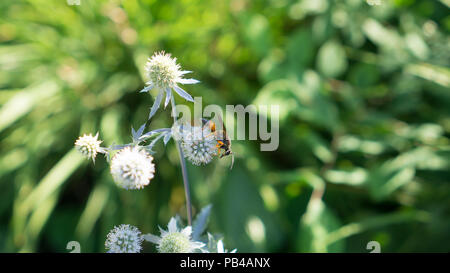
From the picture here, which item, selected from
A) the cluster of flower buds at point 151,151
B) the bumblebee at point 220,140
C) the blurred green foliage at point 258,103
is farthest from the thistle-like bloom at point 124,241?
the blurred green foliage at point 258,103

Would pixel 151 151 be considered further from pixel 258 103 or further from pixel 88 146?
pixel 258 103

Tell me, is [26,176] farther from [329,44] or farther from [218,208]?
[329,44]

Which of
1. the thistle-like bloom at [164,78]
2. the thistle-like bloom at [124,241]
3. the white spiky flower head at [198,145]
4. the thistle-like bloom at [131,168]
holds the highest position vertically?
the thistle-like bloom at [164,78]

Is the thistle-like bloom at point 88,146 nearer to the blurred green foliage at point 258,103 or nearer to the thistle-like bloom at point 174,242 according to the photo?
the thistle-like bloom at point 174,242

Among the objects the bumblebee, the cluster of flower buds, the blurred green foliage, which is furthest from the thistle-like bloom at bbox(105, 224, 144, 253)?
the blurred green foliage

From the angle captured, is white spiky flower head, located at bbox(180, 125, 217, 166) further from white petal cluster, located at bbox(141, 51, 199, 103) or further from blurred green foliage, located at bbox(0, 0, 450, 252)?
blurred green foliage, located at bbox(0, 0, 450, 252)
